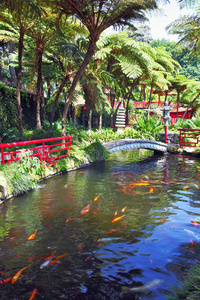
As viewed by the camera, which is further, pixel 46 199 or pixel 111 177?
pixel 111 177

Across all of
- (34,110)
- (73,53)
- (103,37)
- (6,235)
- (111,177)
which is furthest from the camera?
(34,110)

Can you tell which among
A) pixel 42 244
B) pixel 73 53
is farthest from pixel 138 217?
pixel 73 53

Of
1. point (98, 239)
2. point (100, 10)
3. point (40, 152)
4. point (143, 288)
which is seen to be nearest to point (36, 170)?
point (40, 152)

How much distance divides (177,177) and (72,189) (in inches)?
155

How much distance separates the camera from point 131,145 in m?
14.1

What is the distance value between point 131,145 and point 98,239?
9.72 meters

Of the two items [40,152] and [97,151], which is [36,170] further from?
[97,151]

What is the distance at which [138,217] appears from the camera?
5.75 m

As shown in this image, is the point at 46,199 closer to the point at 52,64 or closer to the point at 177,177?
the point at 177,177

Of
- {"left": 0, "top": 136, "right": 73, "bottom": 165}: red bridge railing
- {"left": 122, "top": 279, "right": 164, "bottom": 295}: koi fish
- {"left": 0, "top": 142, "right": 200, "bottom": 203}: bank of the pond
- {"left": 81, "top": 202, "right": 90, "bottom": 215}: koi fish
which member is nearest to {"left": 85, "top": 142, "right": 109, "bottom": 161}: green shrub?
{"left": 0, "top": 142, "right": 200, "bottom": 203}: bank of the pond

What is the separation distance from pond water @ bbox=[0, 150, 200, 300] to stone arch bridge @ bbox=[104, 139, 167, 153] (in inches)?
190

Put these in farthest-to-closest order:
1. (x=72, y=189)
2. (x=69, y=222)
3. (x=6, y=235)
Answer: (x=72, y=189) → (x=69, y=222) → (x=6, y=235)

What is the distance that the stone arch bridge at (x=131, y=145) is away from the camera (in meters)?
13.5

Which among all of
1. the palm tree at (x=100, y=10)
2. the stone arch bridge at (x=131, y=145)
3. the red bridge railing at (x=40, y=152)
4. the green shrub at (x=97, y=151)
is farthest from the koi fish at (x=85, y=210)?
the stone arch bridge at (x=131, y=145)
